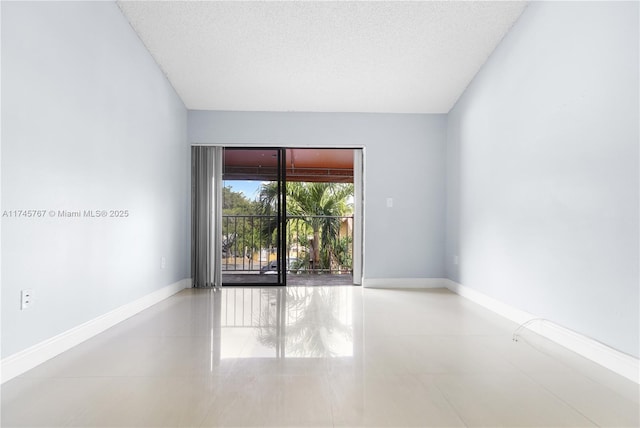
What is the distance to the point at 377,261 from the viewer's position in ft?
15.5

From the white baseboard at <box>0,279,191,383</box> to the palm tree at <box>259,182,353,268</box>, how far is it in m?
2.95

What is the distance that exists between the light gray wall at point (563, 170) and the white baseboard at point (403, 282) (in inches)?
37.2

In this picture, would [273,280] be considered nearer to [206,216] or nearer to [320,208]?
[206,216]

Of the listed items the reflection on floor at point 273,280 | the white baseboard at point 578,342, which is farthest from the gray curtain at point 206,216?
the white baseboard at point 578,342

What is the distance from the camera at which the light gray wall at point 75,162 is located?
1911mm

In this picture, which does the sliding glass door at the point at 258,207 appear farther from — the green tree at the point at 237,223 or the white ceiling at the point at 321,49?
the white ceiling at the point at 321,49

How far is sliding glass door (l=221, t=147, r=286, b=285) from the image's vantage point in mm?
4816

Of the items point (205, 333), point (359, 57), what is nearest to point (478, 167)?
point (359, 57)

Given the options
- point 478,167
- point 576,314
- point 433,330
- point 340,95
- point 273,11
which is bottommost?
point 433,330


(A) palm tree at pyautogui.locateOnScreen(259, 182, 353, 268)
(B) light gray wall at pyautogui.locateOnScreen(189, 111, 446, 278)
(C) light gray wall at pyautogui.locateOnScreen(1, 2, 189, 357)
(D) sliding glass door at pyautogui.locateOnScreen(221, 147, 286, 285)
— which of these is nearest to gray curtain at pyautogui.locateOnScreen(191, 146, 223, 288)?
(D) sliding glass door at pyautogui.locateOnScreen(221, 147, 286, 285)

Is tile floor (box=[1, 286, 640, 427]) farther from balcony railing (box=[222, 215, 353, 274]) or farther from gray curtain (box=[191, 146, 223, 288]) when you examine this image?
balcony railing (box=[222, 215, 353, 274])

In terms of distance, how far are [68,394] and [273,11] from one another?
9.54 feet

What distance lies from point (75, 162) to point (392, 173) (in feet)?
11.2

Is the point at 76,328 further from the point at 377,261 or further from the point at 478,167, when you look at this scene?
the point at 478,167
